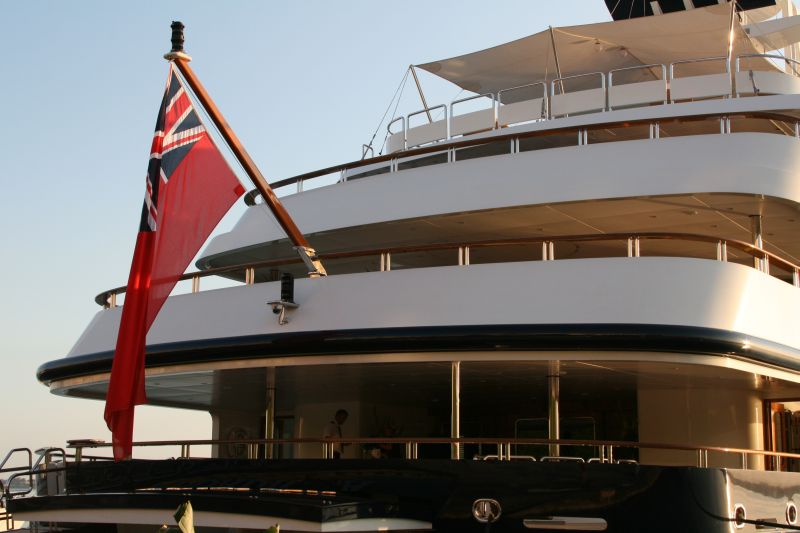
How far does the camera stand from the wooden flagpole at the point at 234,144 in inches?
422

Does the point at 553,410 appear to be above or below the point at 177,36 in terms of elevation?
below

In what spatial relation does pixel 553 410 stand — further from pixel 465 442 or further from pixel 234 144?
pixel 234 144

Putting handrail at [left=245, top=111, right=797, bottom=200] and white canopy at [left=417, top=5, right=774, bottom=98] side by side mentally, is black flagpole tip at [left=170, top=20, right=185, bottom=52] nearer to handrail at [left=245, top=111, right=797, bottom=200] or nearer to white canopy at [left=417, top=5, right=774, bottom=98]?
handrail at [left=245, top=111, right=797, bottom=200]

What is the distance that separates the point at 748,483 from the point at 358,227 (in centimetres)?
649

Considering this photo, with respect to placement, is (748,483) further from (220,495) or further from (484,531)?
(220,495)

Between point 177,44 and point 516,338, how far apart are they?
15.4 ft

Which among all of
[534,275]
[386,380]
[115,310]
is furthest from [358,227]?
[534,275]

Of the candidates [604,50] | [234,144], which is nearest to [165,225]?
[234,144]

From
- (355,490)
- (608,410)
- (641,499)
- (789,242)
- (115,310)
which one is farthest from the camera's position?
(608,410)

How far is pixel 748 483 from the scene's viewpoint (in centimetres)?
956

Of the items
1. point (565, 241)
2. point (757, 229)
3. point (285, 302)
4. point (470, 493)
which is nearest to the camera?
point (470, 493)

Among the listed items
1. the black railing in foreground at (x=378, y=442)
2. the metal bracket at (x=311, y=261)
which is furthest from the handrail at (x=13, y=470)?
the metal bracket at (x=311, y=261)

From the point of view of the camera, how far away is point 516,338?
9.71 metres

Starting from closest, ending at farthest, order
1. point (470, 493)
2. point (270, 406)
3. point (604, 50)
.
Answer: point (470, 493) → point (270, 406) → point (604, 50)
